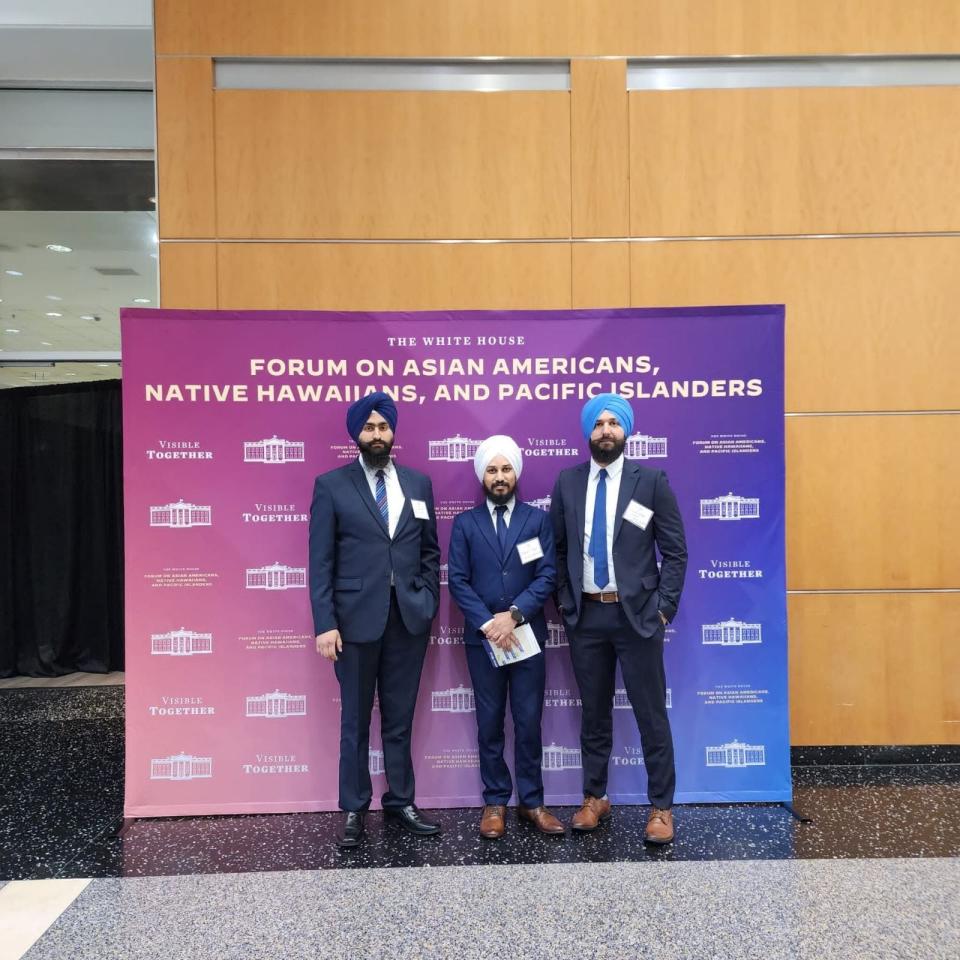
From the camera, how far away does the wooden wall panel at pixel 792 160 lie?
3801mm

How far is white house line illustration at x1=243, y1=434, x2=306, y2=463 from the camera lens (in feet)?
10.5

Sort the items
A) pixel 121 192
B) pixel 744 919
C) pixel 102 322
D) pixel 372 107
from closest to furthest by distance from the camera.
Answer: pixel 744 919, pixel 372 107, pixel 121 192, pixel 102 322

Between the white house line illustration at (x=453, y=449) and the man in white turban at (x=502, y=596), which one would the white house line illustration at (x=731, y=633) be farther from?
the white house line illustration at (x=453, y=449)

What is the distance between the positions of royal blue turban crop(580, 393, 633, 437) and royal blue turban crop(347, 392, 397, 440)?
0.82 metres

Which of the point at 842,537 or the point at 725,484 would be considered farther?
the point at 842,537

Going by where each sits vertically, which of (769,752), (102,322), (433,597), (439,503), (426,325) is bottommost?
(769,752)

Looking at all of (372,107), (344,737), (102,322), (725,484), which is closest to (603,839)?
(344,737)

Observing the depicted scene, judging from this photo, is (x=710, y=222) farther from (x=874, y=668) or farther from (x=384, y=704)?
(x=384, y=704)

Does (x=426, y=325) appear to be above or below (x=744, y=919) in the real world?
above

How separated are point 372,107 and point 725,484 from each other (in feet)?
8.63

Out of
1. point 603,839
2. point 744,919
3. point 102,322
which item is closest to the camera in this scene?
point 744,919

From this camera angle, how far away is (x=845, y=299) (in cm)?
383

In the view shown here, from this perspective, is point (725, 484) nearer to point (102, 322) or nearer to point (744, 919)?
point (744, 919)

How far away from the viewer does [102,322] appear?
5301mm
